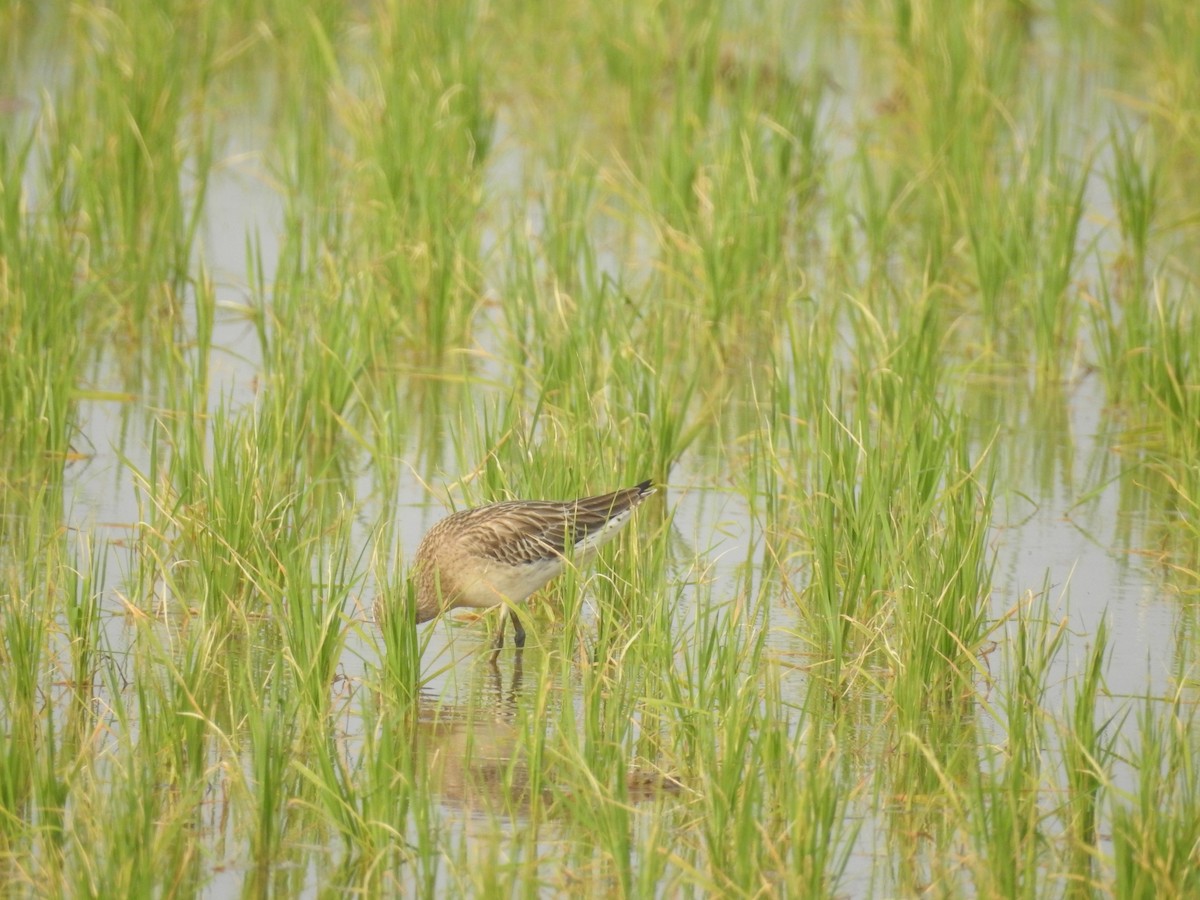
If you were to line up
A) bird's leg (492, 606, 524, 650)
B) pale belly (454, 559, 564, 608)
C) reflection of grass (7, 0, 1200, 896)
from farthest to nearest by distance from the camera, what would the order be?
1. bird's leg (492, 606, 524, 650)
2. pale belly (454, 559, 564, 608)
3. reflection of grass (7, 0, 1200, 896)

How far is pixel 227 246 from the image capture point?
418 inches

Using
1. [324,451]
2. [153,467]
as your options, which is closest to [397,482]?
[324,451]

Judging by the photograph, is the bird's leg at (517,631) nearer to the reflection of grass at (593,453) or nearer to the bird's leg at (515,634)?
the bird's leg at (515,634)

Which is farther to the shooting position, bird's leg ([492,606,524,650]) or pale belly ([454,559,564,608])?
bird's leg ([492,606,524,650])

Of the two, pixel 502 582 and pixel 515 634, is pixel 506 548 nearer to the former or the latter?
pixel 502 582

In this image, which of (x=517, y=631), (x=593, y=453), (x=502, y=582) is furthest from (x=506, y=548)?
A: (x=593, y=453)

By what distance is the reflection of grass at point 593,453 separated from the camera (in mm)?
4805

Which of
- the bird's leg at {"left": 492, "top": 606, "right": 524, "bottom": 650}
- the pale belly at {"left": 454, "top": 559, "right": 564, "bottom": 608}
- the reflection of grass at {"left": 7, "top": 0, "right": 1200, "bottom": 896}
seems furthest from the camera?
the bird's leg at {"left": 492, "top": 606, "right": 524, "bottom": 650}

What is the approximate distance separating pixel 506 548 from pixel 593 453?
976 mm

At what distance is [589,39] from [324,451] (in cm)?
565

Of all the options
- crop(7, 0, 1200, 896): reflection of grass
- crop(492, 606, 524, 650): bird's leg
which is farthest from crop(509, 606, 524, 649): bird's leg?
crop(7, 0, 1200, 896): reflection of grass

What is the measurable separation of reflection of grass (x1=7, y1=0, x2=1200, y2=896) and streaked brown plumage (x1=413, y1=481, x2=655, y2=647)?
0.47 ft

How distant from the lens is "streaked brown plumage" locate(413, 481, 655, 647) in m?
6.16

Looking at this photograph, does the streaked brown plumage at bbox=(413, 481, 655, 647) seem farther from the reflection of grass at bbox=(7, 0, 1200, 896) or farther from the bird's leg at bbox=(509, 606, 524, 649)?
the reflection of grass at bbox=(7, 0, 1200, 896)
